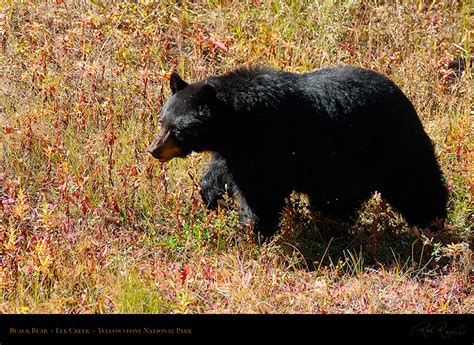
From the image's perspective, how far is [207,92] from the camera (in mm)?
6148

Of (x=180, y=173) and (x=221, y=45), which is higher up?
(x=221, y=45)

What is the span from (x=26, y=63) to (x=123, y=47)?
103 centimetres

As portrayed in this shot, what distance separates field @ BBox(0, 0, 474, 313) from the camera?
5.57m

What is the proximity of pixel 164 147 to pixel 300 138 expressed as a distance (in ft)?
3.42

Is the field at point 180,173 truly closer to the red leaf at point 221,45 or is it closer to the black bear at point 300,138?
the red leaf at point 221,45

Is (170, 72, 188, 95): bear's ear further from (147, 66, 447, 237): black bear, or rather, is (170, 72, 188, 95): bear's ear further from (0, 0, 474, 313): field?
(0, 0, 474, 313): field

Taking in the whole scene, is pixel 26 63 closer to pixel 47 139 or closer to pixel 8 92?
pixel 8 92

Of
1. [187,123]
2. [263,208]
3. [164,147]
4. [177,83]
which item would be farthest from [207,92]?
[263,208]

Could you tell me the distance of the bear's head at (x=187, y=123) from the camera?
622cm

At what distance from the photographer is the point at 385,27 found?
8.77 m

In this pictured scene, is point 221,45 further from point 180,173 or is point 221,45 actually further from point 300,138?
point 300,138

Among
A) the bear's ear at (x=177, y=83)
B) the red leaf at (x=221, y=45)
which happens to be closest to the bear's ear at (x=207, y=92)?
the bear's ear at (x=177, y=83)

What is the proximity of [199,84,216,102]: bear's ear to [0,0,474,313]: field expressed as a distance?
34.2 inches
